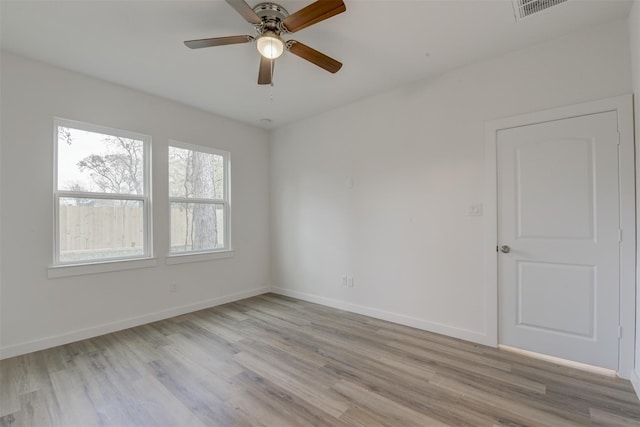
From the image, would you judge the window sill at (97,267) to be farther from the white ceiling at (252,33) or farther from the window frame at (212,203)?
the white ceiling at (252,33)

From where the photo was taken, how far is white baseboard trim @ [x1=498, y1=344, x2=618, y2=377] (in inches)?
87.7

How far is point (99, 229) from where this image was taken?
3107 mm

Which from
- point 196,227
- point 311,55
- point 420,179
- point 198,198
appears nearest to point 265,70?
point 311,55

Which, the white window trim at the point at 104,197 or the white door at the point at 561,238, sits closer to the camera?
the white door at the point at 561,238

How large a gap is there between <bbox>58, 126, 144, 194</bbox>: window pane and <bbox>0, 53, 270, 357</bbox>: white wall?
0.44 ft

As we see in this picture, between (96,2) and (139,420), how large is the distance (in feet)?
9.24

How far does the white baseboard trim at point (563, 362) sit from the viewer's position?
223cm

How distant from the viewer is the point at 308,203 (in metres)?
4.29

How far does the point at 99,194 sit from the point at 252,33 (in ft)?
7.76

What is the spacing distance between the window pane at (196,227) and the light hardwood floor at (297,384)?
1203mm

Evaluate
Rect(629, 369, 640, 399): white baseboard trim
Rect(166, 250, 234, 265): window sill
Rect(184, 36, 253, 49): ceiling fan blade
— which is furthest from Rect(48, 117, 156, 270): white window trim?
Rect(629, 369, 640, 399): white baseboard trim

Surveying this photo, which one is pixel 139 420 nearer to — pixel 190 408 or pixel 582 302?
pixel 190 408

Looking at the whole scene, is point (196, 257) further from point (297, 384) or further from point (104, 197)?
point (297, 384)

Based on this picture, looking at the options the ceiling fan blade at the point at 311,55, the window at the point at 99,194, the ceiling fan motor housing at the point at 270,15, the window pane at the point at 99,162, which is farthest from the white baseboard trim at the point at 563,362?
the window pane at the point at 99,162
